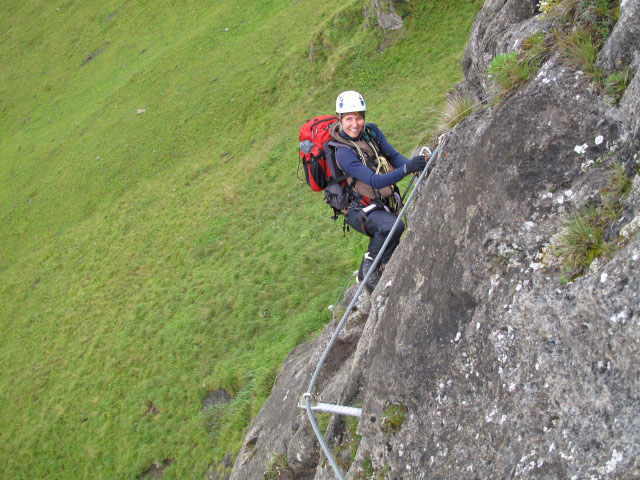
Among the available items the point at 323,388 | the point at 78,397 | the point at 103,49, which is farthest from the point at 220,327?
the point at 103,49

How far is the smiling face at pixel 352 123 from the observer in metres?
7.68

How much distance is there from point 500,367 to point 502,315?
18.3 inches

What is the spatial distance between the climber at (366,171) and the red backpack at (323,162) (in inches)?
6.1

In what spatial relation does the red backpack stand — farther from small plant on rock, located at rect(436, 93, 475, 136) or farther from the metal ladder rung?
the metal ladder rung

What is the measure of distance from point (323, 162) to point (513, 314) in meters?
4.45

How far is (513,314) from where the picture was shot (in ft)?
14.9

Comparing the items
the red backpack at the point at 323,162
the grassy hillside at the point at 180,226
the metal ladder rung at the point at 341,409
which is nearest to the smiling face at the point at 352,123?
the red backpack at the point at 323,162

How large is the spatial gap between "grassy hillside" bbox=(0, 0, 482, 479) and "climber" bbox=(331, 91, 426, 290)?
8.07 m

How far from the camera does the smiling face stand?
7683mm

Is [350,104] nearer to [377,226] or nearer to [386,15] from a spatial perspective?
[377,226]

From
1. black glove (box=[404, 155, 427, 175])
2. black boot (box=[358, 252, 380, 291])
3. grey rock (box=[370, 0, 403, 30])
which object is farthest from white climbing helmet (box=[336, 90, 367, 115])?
grey rock (box=[370, 0, 403, 30])

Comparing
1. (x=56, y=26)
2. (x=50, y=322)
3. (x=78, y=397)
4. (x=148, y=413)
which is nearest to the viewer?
(x=148, y=413)

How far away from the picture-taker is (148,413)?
1844cm

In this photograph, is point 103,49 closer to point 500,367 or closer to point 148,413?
point 148,413
